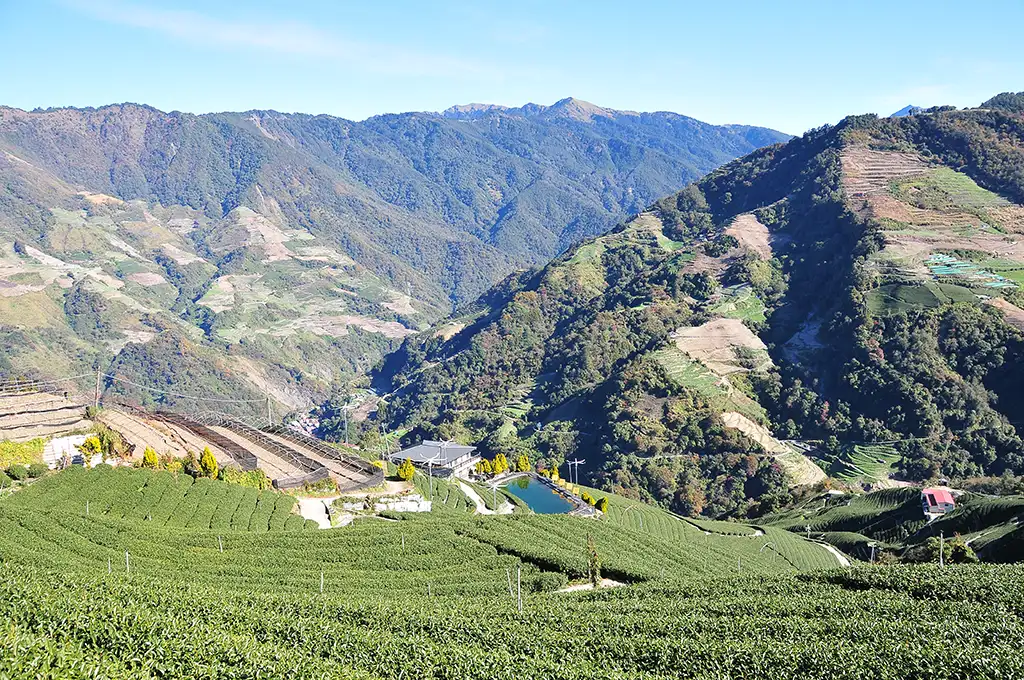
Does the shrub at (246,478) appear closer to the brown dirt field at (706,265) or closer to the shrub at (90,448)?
the shrub at (90,448)

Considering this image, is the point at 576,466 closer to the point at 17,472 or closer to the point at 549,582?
the point at 549,582

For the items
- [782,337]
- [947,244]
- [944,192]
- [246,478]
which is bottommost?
[782,337]

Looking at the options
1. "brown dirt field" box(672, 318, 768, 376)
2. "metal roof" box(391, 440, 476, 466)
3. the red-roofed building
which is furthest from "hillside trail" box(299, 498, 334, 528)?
"brown dirt field" box(672, 318, 768, 376)

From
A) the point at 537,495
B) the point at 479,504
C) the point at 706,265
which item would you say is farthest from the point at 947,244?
the point at 479,504

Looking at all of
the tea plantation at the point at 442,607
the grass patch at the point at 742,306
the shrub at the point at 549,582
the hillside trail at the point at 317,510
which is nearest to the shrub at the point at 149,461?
the tea plantation at the point at 442,607

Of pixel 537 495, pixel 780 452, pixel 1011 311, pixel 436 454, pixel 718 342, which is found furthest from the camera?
pixel 718 342

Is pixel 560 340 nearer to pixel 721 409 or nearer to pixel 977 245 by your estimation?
pixel 721 409

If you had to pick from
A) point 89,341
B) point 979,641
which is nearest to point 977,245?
point 979,641
